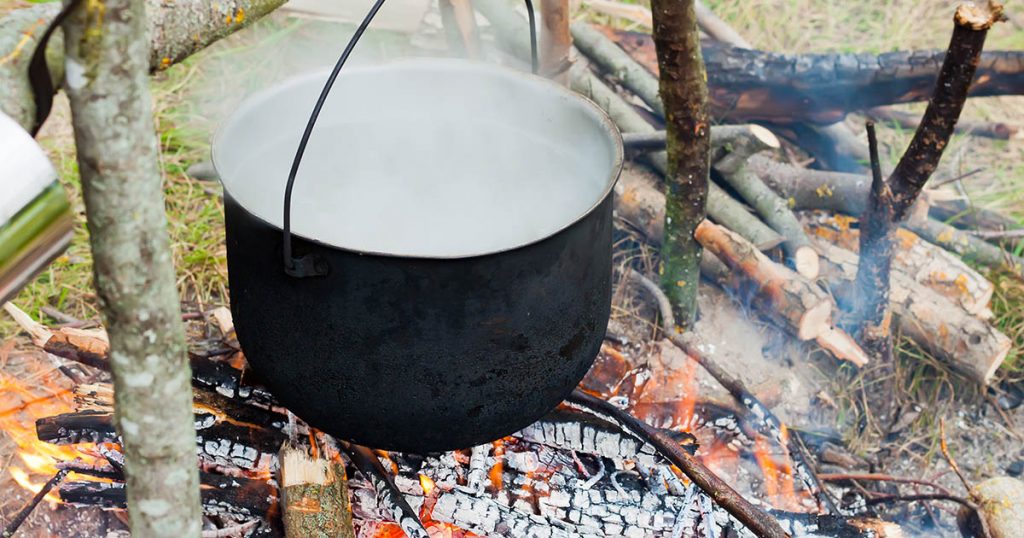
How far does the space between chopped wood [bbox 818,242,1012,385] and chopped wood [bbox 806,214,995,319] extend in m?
0.07

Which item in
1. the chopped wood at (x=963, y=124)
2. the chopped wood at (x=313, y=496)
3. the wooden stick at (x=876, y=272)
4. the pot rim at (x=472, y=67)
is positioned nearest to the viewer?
the pot rim at (x=472, y=67)

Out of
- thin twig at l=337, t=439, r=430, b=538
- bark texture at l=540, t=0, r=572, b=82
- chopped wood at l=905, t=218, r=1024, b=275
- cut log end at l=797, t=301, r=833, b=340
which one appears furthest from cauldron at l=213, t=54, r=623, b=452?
chopped wood at l=905, t=218, r=1024, b=275

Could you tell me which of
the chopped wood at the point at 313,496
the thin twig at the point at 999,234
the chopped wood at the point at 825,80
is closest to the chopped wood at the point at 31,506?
the chopped wood at the point at 313,496

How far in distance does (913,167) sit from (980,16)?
1.41ft

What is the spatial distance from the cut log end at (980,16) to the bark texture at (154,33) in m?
1.65

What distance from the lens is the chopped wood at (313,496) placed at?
1.94m

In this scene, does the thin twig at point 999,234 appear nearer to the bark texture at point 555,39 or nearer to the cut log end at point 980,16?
the cut log end at point 980,16

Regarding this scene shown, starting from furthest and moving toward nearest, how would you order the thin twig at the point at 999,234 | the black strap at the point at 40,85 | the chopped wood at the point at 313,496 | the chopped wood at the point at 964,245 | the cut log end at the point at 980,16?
the thin twig at the point at 999,234 < the chopped wood at the point at 964,245 < the cut log end at the point at 980,16 < the chopped wood at the point at 313,496 < the black strap at the point at 40,85

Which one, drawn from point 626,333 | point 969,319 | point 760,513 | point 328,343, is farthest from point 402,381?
point 969,319

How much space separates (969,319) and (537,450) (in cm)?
146

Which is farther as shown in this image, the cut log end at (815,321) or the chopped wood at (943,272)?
the chopped wood at (943,272)

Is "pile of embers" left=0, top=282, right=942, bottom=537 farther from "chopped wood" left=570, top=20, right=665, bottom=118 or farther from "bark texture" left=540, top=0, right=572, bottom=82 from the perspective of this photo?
"chopped wood" left=570, top=20, right=665, bottom=118

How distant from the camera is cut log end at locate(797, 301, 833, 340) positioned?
8.92ft

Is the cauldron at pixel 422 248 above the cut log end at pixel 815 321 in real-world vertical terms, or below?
above
